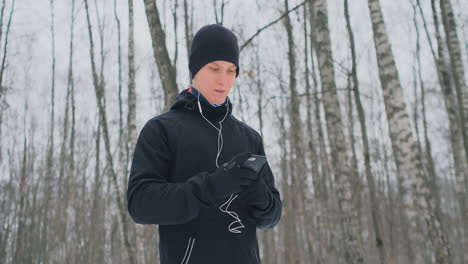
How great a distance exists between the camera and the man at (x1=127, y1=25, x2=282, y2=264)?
1251mm

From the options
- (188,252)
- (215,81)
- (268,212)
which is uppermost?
(215,81)

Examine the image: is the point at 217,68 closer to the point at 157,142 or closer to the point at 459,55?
the point at 157,142

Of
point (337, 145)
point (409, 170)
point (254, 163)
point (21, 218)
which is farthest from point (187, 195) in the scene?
point (21, 218)

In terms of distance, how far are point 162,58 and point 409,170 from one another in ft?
12.1

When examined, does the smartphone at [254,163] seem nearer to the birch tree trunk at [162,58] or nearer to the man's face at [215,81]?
the man's face at [215,81]

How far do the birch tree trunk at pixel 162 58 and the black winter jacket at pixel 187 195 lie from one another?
2.22m

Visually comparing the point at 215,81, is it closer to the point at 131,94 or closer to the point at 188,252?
the point at 188,252

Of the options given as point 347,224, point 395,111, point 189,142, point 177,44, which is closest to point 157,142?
point 189,142

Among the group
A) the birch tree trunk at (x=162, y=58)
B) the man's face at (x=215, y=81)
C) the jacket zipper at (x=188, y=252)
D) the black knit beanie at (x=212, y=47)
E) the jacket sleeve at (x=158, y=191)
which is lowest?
the jacket zipper at (x=188, y=252)

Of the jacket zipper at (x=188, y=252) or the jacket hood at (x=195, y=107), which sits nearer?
the jacket zipper at (x=188, y=252)

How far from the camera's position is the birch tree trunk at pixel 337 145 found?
6.48m

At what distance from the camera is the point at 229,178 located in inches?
48.3

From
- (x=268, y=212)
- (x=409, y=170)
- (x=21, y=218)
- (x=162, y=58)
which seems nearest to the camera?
(x=268, y=212)

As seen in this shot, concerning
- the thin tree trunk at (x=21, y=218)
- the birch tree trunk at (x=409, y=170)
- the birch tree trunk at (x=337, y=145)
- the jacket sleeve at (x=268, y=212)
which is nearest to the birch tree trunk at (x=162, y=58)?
the jacket sleeve at (x=268, y=212)
